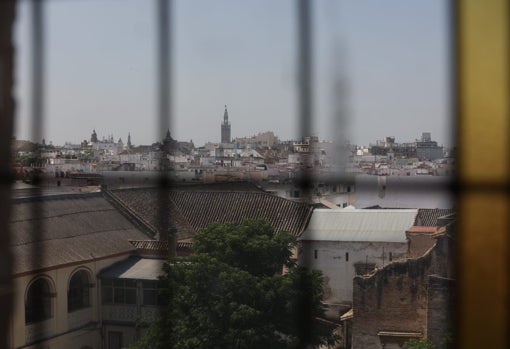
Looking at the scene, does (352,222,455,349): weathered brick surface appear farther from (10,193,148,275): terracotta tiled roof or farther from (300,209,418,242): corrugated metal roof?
(10,193,148,275): terracotta tiled roof

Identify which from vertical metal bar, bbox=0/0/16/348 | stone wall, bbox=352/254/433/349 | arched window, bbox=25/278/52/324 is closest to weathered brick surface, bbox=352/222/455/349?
stone wall, bbox=352/254/433/349

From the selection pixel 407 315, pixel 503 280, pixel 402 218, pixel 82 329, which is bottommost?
pixel 82 329

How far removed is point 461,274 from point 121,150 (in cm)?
114

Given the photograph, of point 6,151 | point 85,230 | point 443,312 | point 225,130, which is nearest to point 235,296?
point 443,312

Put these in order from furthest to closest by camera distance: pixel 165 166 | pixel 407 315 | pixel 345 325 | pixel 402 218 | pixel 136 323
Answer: pixel 402 218
pixel 136 323
pixel 345 325
pixel 407 315
pixel 165 166

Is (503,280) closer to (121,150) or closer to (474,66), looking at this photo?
(474,66)

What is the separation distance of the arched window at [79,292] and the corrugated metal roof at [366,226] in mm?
1745

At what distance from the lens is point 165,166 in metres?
0.70

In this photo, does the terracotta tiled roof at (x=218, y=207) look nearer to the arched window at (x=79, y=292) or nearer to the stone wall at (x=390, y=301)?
the arched window at (x=79, y=292)

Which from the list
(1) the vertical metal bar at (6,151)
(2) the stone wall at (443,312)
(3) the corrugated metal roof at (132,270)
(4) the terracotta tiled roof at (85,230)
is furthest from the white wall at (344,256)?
(1) the vertical metal bar at (6,151)

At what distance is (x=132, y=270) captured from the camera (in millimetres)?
4816

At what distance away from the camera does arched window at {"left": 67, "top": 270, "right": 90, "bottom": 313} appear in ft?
15.1

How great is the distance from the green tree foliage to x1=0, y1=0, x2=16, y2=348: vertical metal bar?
238 cm

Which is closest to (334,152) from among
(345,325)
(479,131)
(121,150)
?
Answer: (479,131)
